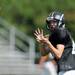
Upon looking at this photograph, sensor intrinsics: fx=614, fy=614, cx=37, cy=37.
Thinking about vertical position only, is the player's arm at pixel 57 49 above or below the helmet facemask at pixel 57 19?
below

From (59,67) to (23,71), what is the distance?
31.7 ft

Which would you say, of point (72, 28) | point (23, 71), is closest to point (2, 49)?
point (23, 71)

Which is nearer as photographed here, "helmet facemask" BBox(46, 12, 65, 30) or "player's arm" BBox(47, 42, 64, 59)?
"player's arm" BBox(47, 42, 64, 59)

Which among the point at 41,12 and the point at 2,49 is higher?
the point at 41,12

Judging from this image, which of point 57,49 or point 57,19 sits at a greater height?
point 57,19

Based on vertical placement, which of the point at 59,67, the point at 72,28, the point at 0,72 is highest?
the point at 72,28

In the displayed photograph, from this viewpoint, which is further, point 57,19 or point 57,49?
point 57,19

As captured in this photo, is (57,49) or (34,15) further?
(34,15)

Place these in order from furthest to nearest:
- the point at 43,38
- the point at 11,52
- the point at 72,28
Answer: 1. the point at 72,28
2. the point at 11,52
3. the point at 43,38

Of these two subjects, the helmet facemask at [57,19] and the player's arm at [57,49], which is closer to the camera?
the player's arm at [57,49]

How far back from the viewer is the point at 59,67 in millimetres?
8859

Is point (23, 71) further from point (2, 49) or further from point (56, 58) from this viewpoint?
point (56, 58)

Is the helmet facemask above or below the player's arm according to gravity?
above

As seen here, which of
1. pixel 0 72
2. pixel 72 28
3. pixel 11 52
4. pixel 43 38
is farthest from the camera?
pixel 72 28
